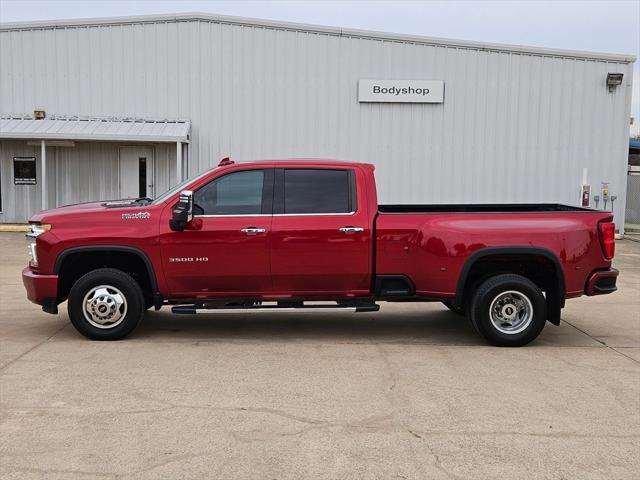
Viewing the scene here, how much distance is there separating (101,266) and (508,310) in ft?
14.2

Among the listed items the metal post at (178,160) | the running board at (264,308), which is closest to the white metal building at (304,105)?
the metal post at (178,160)

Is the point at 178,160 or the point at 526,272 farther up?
the point at 178,160

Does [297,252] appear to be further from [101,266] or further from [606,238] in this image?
[606,238]

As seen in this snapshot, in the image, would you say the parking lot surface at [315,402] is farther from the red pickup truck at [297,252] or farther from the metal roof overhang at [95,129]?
the metal roof overhang at [95,129]

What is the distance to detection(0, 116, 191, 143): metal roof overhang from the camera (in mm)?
18359

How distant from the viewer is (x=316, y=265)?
269 inches

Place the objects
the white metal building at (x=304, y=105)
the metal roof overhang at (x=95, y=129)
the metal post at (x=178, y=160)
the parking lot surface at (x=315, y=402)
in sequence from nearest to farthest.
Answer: the parking lot surface at (x=315, y=402), the metal post at (x=178, y=160), the metal roof overhang at (x=95, y=129), the white metal building at (x=304, y=105)

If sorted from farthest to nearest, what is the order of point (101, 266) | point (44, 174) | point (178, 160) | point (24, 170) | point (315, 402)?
point (24, 170) < point (44, 174) < point (178, 160) < point (101, 266) < point (315, 402)

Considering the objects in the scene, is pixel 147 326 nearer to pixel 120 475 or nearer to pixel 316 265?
pixel 316 265

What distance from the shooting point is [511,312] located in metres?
6.93

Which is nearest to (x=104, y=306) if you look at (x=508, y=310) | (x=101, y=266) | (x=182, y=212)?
(x=101, y=266)

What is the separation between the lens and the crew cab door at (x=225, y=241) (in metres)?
6.74

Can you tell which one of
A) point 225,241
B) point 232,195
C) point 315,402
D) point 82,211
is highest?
point 232,195

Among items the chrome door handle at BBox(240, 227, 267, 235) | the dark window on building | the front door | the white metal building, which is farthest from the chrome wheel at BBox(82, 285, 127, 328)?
the dark window on building
